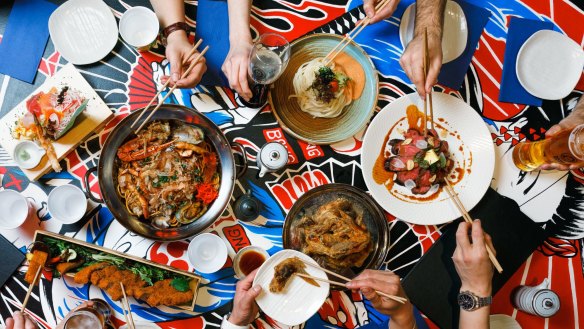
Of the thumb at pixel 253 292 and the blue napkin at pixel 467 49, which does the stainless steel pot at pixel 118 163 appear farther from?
the blue napkin at pixel 467 49

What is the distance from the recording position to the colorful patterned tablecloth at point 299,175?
290 centimetres

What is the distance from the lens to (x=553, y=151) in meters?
2.99

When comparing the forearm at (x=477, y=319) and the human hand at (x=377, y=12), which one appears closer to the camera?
the forearm at (x=477, y=319)

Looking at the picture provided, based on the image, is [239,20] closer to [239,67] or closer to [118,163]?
[239,67]

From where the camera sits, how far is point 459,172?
312 cm

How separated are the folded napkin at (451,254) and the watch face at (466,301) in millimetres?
133

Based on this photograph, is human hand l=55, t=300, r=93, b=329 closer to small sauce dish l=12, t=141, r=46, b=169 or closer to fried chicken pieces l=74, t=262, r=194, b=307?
fried chicken pieces l=74, t=262, r=194, b=307

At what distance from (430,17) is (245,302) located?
2.26m

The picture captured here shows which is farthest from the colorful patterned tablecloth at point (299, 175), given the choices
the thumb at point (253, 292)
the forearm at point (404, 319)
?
the thumb at point (253, 292)

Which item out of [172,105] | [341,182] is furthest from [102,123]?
[341,182]

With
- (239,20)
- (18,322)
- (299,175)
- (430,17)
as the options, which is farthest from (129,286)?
(430,17)

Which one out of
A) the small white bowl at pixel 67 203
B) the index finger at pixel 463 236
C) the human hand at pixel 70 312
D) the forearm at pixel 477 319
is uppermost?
the index finger at pixel 463 236

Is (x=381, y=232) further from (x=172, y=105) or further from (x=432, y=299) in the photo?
(x=172, y=105)

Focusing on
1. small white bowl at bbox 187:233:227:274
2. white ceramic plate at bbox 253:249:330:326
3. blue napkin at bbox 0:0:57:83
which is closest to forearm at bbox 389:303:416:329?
white ceramic plate at bbox 253:249:330:326
